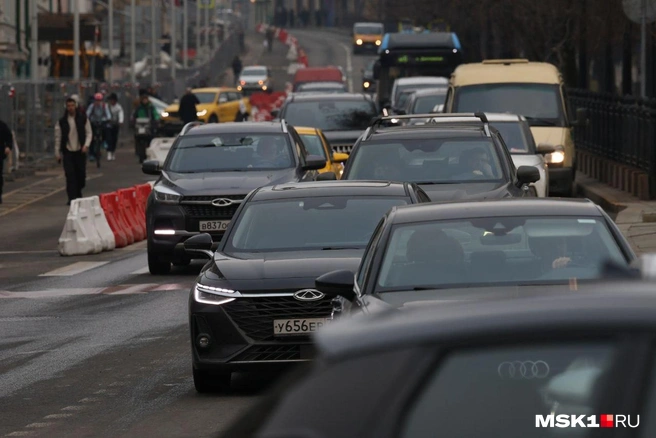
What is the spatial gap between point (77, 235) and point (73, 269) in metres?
2.10

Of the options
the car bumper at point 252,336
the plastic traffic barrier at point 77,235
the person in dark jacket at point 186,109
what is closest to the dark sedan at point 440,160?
the car bumper at point 252,336

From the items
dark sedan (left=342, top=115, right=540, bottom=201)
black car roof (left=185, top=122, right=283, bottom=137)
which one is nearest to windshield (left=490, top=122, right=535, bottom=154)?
black car roof (left=185, top=122, right=283, bottom=137)

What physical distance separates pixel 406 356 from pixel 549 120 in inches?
884

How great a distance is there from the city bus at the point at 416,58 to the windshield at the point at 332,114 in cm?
1476

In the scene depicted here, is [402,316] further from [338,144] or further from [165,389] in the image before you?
[338,144]

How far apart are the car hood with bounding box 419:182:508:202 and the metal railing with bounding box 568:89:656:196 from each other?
11136mm

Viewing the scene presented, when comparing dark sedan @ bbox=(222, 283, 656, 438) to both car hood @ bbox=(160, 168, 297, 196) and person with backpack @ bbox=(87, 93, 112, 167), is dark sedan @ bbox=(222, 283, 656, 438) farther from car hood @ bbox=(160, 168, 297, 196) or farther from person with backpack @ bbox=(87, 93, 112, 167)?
person with backpack @ bbox=(87, 93, 112, 167)

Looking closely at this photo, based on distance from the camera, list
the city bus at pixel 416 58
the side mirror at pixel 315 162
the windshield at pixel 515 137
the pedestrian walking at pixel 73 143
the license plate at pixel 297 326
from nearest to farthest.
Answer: the license plate at pixel 297 326
the side mirror at pixel 315 162
the windshield at pixel 515 137
the pedestrian walking at pixel 73 143
the city bus at pixel 416 58

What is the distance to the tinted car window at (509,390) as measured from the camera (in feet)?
11.0

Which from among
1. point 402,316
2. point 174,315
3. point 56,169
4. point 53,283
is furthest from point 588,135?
point 402,316

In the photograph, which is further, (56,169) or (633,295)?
(56,169)

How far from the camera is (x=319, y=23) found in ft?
583

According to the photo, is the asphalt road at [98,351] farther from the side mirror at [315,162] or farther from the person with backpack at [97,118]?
the person with backpack at [97,118]

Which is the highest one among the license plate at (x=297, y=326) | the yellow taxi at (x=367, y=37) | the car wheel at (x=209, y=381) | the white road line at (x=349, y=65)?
the license plate at (x=297, y=326)
